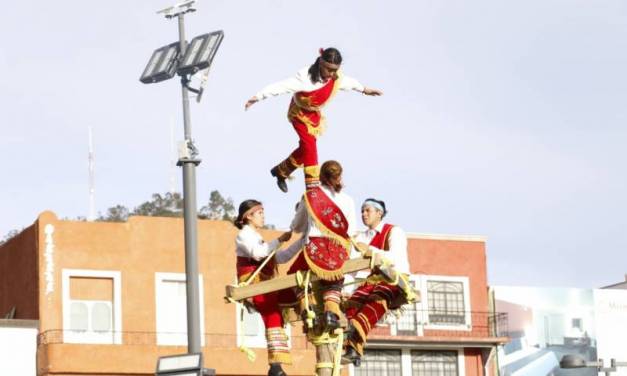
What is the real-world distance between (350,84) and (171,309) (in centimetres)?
3173

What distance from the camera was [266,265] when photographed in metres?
15.6

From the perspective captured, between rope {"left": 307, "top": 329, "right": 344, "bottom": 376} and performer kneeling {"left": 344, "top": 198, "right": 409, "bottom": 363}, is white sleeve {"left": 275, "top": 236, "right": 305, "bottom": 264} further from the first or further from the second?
rope {"left": 307, "top": 329, "right": 344, "bottom": 376}

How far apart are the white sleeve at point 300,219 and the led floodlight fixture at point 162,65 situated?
13.7m

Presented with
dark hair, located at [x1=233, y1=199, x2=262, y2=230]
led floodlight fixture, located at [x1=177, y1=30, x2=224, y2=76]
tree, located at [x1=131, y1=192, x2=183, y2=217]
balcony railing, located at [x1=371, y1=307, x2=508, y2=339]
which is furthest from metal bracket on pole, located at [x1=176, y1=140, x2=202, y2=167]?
tree, located at [x1=131, y1=192, x2=183, y2=217]

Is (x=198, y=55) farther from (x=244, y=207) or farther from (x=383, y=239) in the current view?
(x=383, y=239)

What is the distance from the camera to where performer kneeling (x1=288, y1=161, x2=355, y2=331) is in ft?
49.0

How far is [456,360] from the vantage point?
2066 inches

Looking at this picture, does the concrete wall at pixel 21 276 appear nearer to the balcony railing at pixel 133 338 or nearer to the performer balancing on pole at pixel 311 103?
the balcony railing at pixel 133 338

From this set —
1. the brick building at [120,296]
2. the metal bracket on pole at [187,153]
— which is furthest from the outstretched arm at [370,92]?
the brick building at [120,296]

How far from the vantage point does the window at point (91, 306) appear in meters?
44.8

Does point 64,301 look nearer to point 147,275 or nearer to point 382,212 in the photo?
point 147,275

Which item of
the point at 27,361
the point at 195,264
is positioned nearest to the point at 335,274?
the point at 195,264

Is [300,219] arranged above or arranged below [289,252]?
above

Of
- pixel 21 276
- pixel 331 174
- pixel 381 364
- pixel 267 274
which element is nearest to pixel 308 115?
pixel 331 174
